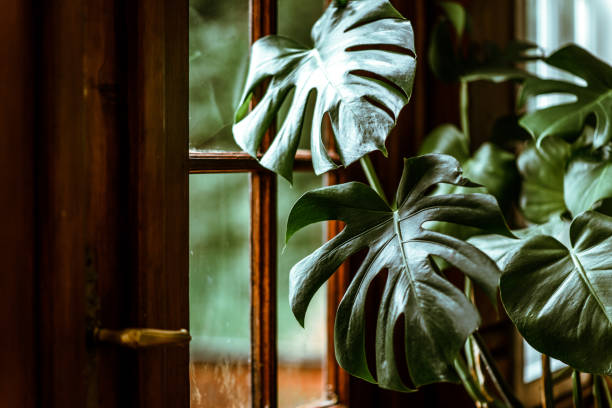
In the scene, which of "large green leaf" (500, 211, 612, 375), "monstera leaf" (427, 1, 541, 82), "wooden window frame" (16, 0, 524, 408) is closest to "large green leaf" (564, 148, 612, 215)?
"large green leaf" (500, 211, 612, 375)

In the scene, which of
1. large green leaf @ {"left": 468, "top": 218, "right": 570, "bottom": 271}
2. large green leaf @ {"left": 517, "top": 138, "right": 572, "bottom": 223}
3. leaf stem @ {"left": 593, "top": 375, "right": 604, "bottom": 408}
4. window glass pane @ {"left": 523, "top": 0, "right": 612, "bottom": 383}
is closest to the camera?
large green leaf @ {"left": 468, "top": 218, "right": 570, "bottom": 271}

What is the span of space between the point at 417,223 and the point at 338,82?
0.21 metres

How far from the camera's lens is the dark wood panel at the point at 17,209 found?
0.69m

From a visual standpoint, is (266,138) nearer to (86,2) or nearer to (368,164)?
(368,164)

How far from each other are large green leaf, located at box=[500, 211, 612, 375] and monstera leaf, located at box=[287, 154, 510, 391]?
55 mm

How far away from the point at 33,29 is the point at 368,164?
0.51 metres

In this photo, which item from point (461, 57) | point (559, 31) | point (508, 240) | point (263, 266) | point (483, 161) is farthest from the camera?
point (559, 31)

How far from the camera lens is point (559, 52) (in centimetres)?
96

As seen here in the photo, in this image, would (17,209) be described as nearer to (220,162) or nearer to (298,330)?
(220,162)

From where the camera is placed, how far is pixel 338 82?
80cm

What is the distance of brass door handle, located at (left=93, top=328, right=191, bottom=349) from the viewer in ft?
2.50

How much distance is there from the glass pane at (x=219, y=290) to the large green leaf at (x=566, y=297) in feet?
1.49

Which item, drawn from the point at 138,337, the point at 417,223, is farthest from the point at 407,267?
the point at 138,337

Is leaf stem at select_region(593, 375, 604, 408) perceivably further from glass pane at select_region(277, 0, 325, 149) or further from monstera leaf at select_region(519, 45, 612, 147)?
glass pane at select_region(277, 0, 325, 149)
